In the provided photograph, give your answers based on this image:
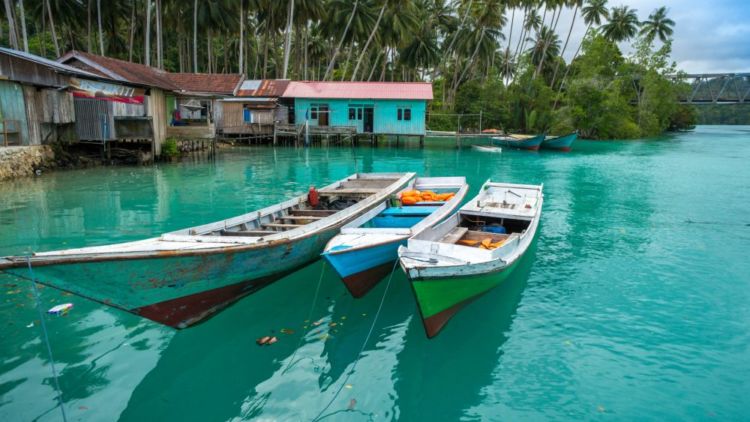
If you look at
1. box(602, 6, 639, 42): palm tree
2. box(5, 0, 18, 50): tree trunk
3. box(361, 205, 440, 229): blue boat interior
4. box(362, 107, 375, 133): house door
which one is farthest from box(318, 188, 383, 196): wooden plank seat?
box(602, 6, 639, 42): palm tree

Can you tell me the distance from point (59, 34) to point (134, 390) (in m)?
57.3

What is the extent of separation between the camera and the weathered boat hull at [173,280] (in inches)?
227

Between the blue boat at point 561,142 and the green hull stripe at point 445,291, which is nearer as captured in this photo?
the green hull stripe at point 445,291

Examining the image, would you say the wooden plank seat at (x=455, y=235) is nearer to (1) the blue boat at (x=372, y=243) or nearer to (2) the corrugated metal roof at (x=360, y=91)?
(1) the blue boat at (x=372, y=243)

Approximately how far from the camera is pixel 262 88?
38812 millimetres

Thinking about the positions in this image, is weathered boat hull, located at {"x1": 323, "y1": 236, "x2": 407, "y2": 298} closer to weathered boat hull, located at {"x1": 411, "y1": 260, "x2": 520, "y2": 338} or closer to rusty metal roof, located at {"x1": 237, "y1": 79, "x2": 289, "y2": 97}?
weathered boat hull, located at {"x1": 411, "y1": 260, "x2": 520, "y2": 338}

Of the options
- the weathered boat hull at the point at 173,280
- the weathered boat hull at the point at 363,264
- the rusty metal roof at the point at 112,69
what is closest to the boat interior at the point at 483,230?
the weathered boat hull at the point at 363,264

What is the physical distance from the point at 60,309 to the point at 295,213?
4.70 m

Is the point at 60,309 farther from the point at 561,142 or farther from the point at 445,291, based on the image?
the point at 561,142

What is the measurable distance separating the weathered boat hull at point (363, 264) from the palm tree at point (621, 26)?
213 feet

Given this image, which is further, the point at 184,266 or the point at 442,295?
the point at 442,295

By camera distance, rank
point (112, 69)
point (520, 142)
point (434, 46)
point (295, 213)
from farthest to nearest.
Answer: point (434, 46)
point (520, 142)
point (112, 69)
point (295, 213)

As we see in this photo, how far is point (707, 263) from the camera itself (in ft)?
36.2

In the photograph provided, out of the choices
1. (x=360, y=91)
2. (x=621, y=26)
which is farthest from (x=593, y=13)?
(x=360, y=91)
